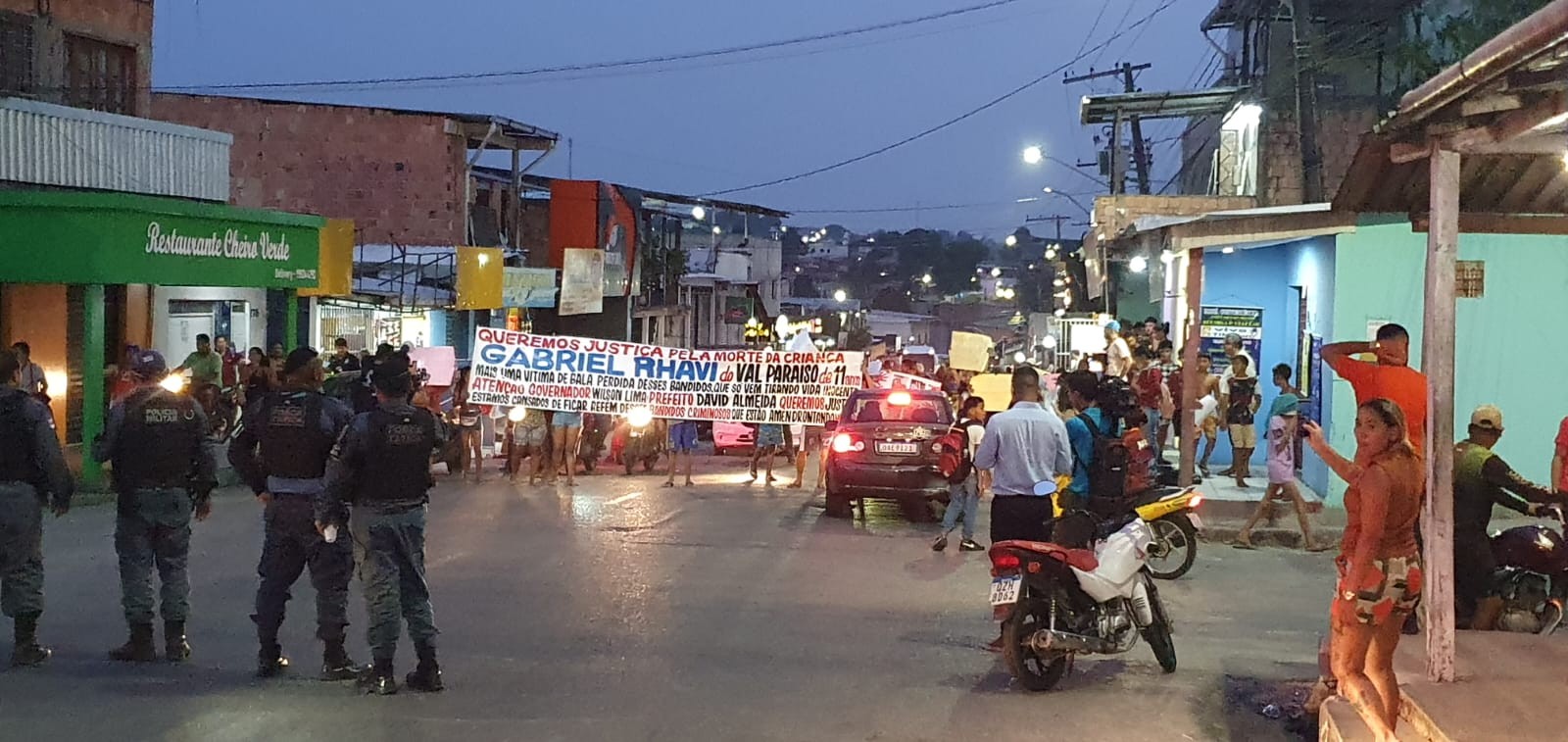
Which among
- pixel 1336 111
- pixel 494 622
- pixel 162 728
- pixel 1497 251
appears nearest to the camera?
pixel 162 728

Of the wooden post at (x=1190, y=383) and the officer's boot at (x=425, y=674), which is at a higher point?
the wooden post at (x=1190, y=383)

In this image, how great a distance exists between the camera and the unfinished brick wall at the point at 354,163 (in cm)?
3300

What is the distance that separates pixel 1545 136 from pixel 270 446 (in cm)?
711

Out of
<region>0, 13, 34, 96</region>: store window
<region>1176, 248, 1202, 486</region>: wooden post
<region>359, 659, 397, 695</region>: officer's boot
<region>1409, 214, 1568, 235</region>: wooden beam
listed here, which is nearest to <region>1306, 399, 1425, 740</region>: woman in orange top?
<region>1409, 214, 1568, 235</region>: wooden beam

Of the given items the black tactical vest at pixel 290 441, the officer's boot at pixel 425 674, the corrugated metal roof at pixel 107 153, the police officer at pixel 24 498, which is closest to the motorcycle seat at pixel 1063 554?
the officer's boot at pixel 425 674

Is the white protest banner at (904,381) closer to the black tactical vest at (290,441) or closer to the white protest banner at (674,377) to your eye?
the white protest banner at (674,377)

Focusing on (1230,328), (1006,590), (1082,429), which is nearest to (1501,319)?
(1230,328)

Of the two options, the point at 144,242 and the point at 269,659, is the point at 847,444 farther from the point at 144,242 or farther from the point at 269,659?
the point at 144,242

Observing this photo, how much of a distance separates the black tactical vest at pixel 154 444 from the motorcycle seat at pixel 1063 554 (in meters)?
4.95

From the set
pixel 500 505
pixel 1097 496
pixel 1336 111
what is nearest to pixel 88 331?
pixel 500 505

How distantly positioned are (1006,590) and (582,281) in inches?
1092

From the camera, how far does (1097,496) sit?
10148mm

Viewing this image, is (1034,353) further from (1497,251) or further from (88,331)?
(88,331)

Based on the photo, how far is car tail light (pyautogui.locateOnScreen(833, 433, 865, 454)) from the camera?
642 inches
